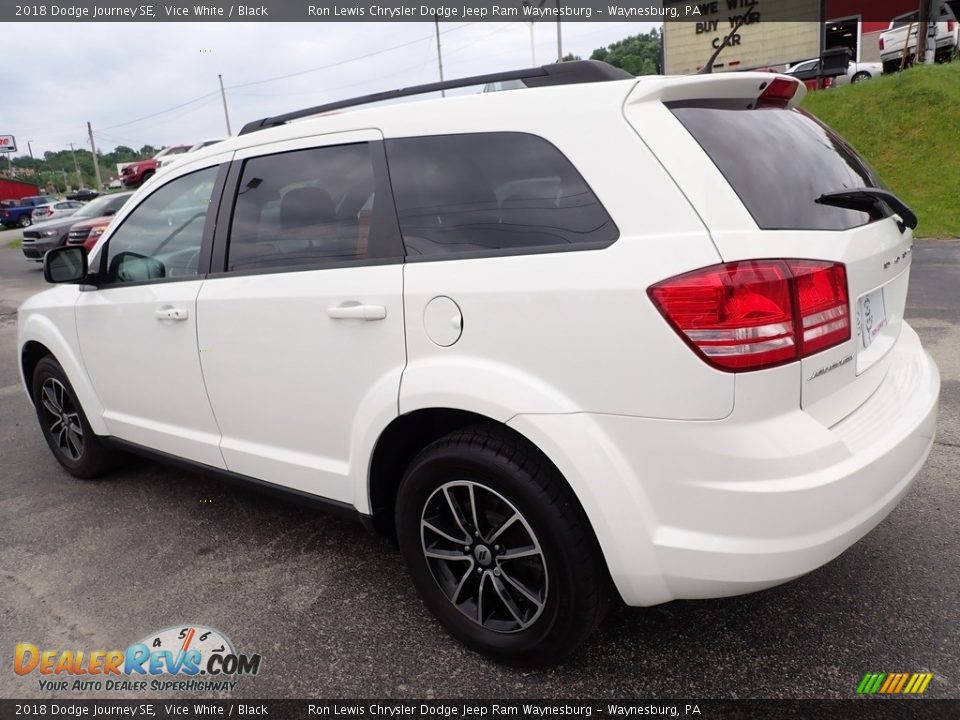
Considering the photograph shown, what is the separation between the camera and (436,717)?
7.18 feet

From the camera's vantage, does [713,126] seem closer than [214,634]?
Yes

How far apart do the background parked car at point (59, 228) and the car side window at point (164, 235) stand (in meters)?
13.8

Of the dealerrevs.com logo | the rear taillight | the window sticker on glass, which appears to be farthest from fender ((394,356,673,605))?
the dealerrevs.com logo

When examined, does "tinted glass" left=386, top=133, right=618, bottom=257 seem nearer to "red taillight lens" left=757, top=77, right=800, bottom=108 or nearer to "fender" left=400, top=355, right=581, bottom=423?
"fender" left=400, top=355, right=581, bottom=423

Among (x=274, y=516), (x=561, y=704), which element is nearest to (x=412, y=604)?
(x=561, y=704)

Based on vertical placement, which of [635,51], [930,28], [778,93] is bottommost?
[778,93]

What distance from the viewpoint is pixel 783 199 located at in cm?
200

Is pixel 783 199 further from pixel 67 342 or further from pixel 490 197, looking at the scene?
pixel 67 342

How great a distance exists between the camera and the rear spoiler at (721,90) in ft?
6.64

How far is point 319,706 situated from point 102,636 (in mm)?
991

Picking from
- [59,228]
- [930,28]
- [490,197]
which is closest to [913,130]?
[930,28]

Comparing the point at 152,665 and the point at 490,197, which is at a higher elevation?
the point at 490,197

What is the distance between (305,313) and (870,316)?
1.87 m

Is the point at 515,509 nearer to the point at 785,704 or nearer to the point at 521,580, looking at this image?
the point at 521,580
